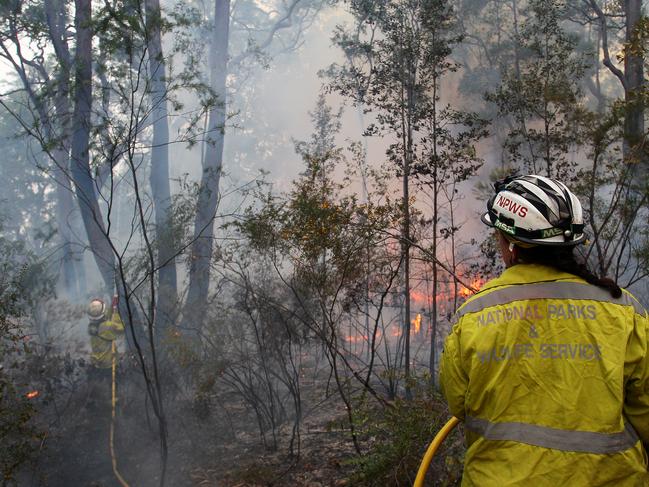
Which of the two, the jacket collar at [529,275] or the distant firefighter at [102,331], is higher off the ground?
the jacket collar at [529,275]

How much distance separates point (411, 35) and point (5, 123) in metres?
32.2

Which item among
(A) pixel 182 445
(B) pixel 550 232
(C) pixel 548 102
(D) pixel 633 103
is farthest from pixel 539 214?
(C) pixel 548 102

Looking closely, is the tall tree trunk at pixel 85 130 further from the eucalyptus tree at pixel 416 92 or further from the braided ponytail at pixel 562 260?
the braided ponytail at pixel 562 260

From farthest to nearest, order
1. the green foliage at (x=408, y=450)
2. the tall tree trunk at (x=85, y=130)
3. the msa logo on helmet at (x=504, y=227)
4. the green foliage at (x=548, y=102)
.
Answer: the tall tree trunk at (x=85, y=130) < the green foliage at (x=548, y=102) < the green foliage at (x=408, y=450) < the msa logo on helmet at (x=504, y=227)

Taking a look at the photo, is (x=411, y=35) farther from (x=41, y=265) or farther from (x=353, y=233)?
(x=41, y=265)

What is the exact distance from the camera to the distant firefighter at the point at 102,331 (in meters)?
10.9

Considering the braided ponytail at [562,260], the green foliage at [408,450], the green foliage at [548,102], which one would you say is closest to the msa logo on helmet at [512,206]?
the braided ponytail at [562,260]

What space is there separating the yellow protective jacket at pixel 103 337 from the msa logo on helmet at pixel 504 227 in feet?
33.2

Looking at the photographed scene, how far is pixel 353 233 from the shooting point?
27.6 ft

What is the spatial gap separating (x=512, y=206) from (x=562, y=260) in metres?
0.25

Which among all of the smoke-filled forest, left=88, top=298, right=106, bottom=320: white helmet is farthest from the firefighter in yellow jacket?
left=88, top=298, right=106, bottom=320: white helmet

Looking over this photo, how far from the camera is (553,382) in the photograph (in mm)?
1605

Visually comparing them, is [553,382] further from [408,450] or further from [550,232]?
[408,450]

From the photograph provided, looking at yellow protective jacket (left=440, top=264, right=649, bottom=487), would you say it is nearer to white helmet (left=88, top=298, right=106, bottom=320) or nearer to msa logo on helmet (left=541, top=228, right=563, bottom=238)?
msa logo on helmet (left=541, top=228, right=563, bottom=238)
